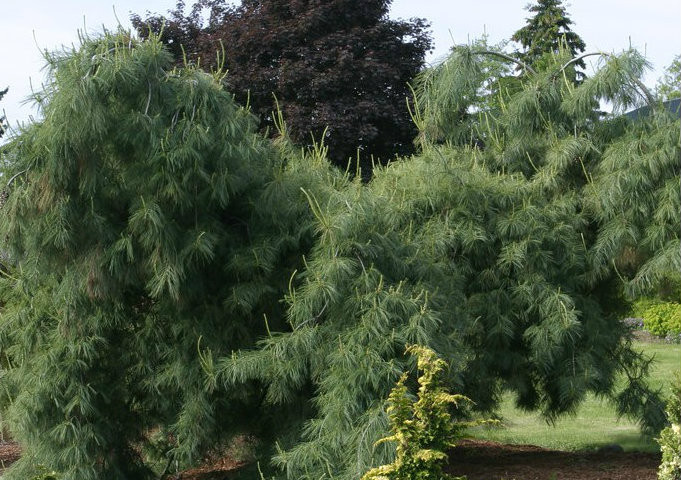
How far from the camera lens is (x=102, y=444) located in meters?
4.97

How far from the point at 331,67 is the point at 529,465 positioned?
9336 mm

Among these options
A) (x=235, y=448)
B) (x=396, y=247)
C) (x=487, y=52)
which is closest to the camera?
(x=396, y=247)

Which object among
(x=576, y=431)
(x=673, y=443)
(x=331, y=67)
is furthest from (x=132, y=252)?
(x=331, y=67)

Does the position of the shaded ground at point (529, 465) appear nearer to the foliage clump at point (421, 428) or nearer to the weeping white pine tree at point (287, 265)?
the weeping white pine tree at point (287, 265)

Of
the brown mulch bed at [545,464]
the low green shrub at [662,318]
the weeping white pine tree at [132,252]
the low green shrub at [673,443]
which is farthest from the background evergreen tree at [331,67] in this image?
the low green shrub at [673,443]

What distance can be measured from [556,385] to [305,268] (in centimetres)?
197

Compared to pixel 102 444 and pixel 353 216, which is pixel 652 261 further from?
pixel 102 444

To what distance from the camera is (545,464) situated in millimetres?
5918

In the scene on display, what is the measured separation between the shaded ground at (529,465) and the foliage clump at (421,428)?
1582 millimetres

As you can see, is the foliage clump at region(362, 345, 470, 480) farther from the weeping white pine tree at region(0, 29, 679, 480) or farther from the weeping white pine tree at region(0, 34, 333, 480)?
the weeping white pine tree at region(0, 34, 333, 480)

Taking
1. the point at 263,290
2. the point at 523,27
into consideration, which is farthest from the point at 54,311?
the point at 523,27

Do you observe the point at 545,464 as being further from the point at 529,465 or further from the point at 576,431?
the point at 576,431

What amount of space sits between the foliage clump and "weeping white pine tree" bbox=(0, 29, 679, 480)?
12.0 inches

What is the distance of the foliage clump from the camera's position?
3699 millimetres
